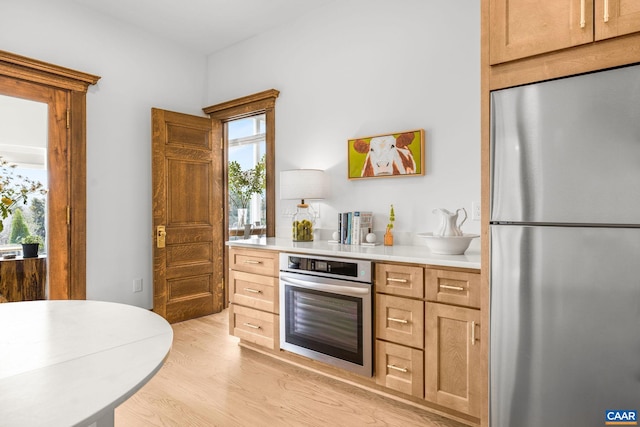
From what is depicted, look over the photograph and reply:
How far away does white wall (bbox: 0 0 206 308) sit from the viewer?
3258 millimetres

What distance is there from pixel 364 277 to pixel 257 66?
2.69m

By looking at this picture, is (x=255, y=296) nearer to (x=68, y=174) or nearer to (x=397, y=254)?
(x=397, y=254)

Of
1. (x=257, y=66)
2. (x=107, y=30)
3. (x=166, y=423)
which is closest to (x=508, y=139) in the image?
(x=166, y=423)

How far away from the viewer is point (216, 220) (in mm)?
4223

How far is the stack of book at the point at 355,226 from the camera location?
289 centimetres

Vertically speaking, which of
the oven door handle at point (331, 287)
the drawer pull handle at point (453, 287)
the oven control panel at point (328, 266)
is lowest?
the oven door handle at point (331, 287)

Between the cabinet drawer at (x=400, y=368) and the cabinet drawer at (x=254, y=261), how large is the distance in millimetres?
1016

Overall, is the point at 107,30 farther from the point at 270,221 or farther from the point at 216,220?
the point at 270,221

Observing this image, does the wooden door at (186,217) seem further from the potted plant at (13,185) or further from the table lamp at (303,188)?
the table lamp at (303,188)

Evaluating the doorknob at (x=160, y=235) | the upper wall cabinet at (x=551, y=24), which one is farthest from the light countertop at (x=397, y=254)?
the doorknob at (x=160, y=235)

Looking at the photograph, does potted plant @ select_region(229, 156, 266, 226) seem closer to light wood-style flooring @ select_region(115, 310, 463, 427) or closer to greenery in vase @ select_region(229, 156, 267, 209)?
greenery in vase @ select_region(229, 156, 267, 209)

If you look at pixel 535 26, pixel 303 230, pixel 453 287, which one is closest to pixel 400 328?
pixel 453 287

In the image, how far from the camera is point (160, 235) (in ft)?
12.2

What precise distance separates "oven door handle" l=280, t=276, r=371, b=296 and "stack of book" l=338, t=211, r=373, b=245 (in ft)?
1.67
